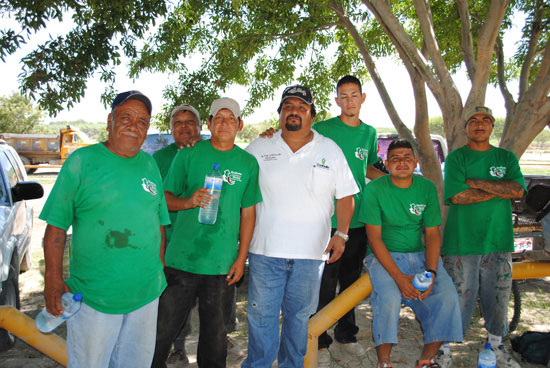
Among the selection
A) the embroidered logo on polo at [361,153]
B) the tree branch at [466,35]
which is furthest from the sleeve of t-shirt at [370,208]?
the tree branch at [466,35]

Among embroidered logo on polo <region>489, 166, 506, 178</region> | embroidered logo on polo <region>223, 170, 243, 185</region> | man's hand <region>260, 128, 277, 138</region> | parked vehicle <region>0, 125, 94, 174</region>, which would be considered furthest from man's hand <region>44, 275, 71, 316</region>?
parked vehicle <region>0, 125, 94, 174</region>

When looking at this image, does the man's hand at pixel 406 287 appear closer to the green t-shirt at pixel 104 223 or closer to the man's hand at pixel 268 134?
the man's hand at pixel 268 134

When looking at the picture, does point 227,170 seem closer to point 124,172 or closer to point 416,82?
point 124,172

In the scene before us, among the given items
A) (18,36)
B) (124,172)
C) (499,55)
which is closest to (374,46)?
(499,55)

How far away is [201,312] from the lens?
9.62 ft

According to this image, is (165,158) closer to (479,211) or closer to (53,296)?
(53,296)

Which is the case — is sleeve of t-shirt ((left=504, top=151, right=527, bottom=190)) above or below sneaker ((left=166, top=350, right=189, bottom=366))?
above

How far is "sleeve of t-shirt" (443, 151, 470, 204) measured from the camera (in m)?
3.59

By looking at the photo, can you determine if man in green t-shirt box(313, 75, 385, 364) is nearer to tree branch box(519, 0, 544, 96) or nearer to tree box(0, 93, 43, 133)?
tree branch box(519, 0, 544, 96)

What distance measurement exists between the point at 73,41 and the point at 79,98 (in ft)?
2.35

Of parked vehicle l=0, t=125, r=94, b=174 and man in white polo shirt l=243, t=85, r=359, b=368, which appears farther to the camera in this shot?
parked vehicle l=0, t=125, r=94, b=174

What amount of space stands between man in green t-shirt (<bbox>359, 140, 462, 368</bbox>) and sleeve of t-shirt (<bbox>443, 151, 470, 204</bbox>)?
0.60 ft

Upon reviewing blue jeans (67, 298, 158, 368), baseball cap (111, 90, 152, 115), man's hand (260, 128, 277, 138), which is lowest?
blue jeans (67, 298, 158, 368)

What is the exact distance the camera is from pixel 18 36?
448cm
